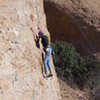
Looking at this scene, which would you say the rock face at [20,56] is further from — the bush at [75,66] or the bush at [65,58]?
the bush at [75,66]

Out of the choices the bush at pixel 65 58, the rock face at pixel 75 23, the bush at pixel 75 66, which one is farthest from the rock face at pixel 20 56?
the rock face at pixel 75 23

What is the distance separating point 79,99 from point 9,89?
11.2 m

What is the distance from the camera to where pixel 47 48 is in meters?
15.7

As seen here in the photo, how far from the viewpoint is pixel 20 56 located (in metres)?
14.0

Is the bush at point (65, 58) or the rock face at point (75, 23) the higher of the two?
the rock face at point (75, 23)

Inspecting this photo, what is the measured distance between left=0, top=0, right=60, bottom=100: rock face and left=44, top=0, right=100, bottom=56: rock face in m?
11.8

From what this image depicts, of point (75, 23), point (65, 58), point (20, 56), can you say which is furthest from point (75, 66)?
point (20, 56)

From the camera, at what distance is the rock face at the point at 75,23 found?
2819 centimetres

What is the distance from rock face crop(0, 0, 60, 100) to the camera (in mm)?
12953

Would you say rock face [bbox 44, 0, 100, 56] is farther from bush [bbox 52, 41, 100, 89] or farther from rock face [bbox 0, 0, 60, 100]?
rock face [bbox 0, 0, 60, 100]

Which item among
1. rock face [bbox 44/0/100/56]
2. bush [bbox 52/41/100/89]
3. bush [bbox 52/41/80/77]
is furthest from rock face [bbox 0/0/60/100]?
rock face [bbox 44/0/100/56]

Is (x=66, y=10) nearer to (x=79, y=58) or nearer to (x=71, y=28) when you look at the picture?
(x=71, y=28)

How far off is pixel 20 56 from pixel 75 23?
48.1 ft

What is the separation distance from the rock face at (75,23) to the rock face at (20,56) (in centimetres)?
1179
